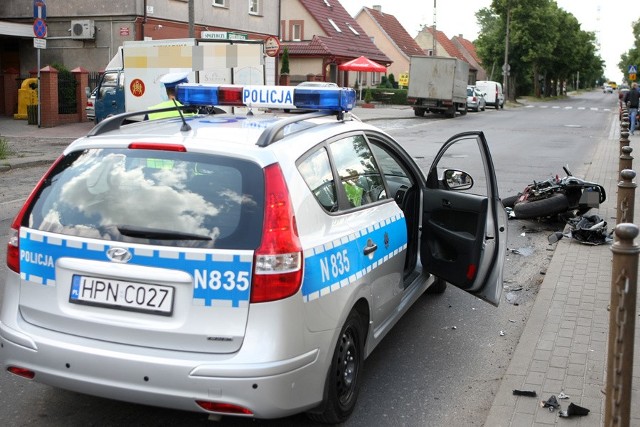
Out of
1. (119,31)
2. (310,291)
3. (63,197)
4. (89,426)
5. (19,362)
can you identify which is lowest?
(89,426)

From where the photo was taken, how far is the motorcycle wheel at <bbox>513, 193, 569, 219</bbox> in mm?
9625

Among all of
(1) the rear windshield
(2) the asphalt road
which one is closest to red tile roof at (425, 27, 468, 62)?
(2) the asphalt road

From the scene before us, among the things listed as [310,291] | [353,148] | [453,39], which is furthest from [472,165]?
[453,39]

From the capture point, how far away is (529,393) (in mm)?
4512

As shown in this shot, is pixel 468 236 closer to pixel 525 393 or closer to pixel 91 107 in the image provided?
pixel 525 393

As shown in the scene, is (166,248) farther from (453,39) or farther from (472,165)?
(453,39)

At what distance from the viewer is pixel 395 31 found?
2842 inches

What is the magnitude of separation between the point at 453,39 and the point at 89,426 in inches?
4160

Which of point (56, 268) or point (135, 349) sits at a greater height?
point (56, 268)

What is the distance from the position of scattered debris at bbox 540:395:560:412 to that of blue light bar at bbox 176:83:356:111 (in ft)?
6.75

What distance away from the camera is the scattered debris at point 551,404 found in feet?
14.1

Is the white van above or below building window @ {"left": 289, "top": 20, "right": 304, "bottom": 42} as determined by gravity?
below

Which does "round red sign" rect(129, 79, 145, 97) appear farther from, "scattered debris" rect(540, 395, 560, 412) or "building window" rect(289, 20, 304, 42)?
"building window" rect(289, 20, 304, 42)

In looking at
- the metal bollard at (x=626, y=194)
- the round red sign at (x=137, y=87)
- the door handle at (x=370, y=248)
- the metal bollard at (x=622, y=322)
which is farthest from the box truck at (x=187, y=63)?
the metal bollard at (x=622, y=322)
